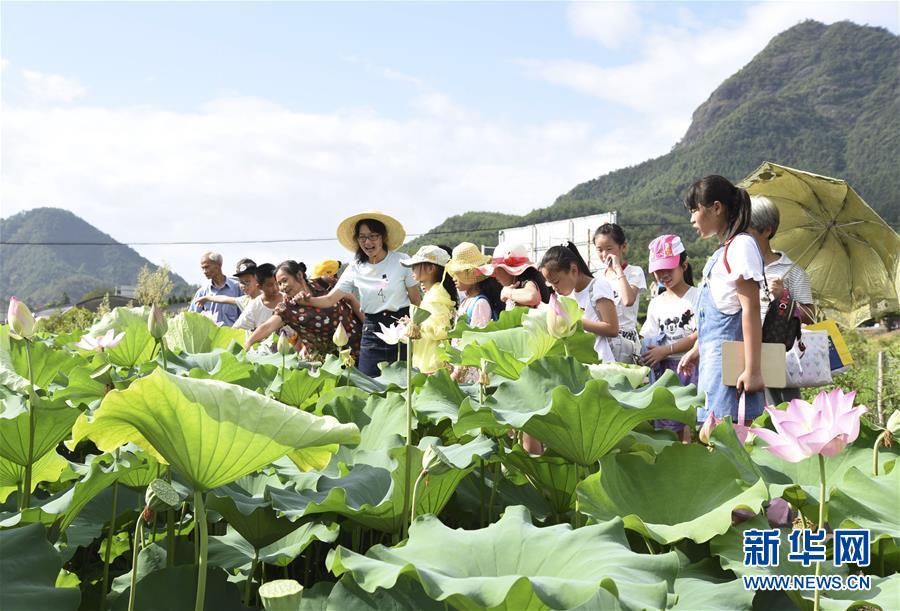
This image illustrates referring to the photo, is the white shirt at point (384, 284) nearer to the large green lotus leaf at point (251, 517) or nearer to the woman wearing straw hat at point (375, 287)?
the woman wearing straw hat at point (375, 287)

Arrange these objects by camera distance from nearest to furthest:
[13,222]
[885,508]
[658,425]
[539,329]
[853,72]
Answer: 1. [885,508]
2. [539,329]
3. [658,425]
4. [853,72]
5. [13,222]

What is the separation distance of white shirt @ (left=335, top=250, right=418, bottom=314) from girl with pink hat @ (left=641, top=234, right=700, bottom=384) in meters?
1.27

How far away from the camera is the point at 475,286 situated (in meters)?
3.89

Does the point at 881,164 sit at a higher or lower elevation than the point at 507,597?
higher

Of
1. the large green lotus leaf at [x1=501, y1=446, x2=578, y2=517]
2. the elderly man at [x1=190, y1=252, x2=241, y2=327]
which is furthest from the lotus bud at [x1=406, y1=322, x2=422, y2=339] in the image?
the elderly man at [x1=190, y1=252, x2=241, y2=327]

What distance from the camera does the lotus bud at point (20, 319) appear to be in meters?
1.39

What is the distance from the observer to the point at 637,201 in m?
70.8

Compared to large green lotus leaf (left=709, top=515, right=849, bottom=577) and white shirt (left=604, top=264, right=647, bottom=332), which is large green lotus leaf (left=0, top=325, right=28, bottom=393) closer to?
large green lotus leaf (left=709, top=515, right=849, bottom=577)

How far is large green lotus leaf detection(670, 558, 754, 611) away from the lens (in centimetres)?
94

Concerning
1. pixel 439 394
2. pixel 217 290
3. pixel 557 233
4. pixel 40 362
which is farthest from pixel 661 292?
pixel 557 233

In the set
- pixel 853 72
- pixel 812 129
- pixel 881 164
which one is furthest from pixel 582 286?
pixel 853 72

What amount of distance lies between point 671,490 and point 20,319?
1.17 m

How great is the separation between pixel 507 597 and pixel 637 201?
7272cm

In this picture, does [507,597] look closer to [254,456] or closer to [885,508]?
[254,456]
